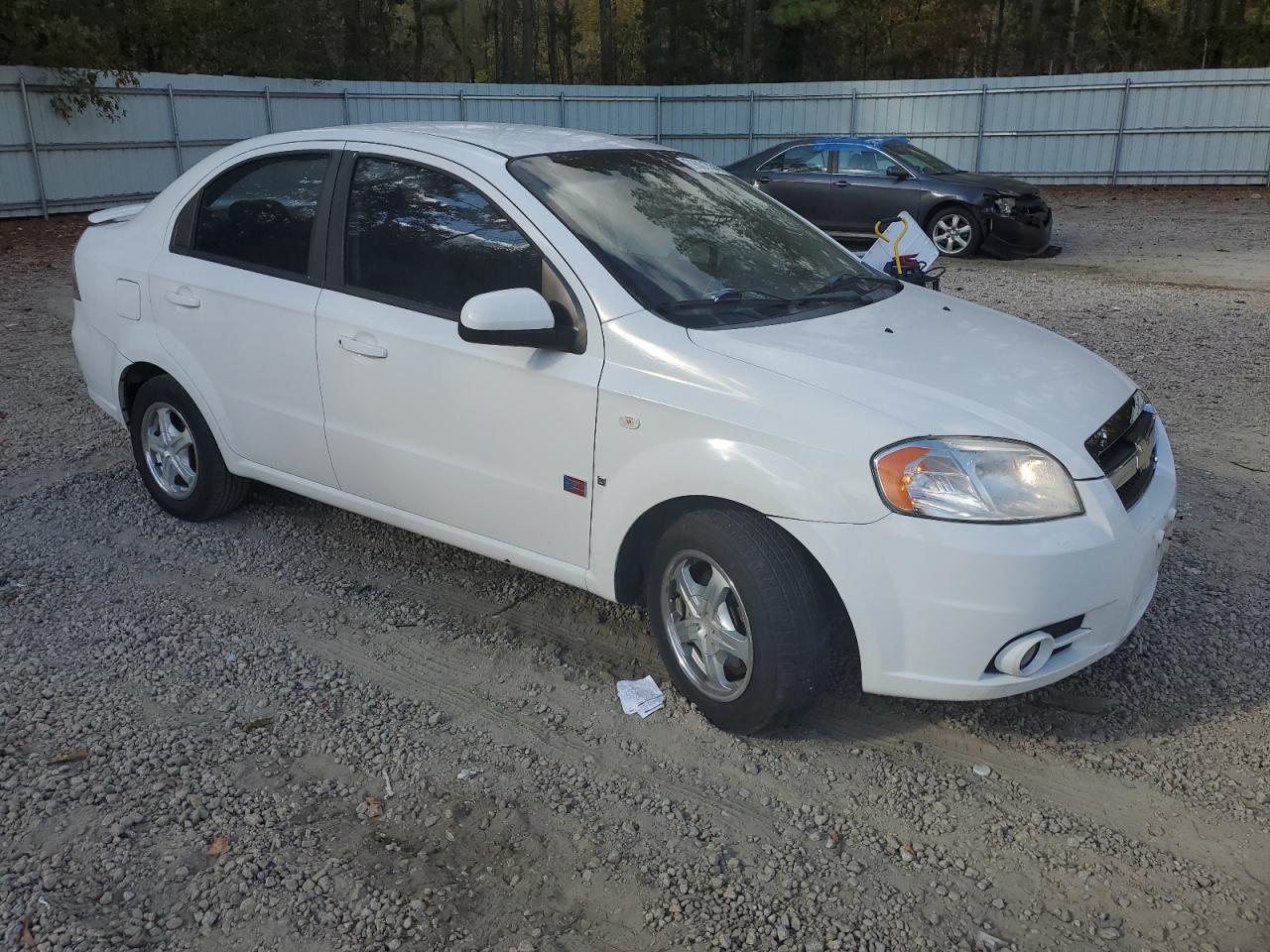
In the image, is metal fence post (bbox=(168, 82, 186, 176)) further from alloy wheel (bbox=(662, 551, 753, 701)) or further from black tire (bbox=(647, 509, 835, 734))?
black tire (bbox=(647, 509, 835, 734))

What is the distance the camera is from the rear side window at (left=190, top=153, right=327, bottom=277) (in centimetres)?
433

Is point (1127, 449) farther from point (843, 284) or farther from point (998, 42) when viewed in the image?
point (998, 42)

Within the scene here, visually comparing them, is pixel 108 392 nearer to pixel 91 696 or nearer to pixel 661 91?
pixel 91 696

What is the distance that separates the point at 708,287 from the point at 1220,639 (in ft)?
7.53

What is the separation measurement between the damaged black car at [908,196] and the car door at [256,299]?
31.1 feet

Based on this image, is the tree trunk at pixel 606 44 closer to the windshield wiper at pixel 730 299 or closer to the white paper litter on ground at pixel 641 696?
the windshield wiper at pixel 730 299

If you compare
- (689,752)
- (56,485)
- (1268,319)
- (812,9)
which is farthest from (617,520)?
(812,9)

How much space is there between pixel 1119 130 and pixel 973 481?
74.1 feet

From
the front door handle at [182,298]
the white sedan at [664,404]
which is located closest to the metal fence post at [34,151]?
the white sedan at [664,404]

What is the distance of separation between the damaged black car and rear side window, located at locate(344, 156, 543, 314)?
974 cm

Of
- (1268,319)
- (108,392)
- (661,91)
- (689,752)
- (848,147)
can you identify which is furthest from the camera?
(661,91)

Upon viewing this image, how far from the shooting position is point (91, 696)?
3.67 metres

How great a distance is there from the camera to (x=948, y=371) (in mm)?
3330

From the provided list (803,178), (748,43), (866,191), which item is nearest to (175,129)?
(803,178)
